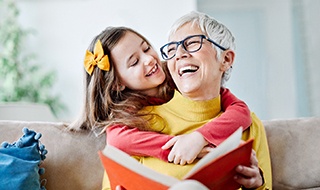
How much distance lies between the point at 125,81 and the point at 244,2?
2269mm

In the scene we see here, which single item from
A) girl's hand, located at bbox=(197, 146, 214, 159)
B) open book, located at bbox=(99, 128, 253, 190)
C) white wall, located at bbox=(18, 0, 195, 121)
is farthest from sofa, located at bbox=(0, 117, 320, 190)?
white wall, located at bbox=(18, 0, 195, 121)

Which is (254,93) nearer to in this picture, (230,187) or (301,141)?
(301,141)

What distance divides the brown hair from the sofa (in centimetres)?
7

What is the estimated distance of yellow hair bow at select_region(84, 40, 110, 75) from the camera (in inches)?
66.6

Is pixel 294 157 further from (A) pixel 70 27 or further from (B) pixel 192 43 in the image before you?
(A) pixel 70 27

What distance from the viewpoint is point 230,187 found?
123 centimetres

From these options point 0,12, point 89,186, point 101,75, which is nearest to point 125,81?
point 101,75

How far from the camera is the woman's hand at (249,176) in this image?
120cm

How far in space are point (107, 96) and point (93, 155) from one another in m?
0.22

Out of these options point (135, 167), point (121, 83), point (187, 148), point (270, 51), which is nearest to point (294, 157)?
point (187, 148)

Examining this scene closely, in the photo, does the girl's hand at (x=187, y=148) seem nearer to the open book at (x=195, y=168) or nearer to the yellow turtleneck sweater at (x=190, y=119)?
the yellow turtleneck sweater at (x=190, y=119)

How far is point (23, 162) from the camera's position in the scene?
5.07ft

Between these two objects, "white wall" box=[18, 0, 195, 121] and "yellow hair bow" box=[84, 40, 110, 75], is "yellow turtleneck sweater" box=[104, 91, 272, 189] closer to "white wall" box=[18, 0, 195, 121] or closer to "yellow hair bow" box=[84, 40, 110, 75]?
"yellow hair bow" box=[84, 40, 110, 75]

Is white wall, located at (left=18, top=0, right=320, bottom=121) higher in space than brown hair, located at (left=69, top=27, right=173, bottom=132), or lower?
lower
